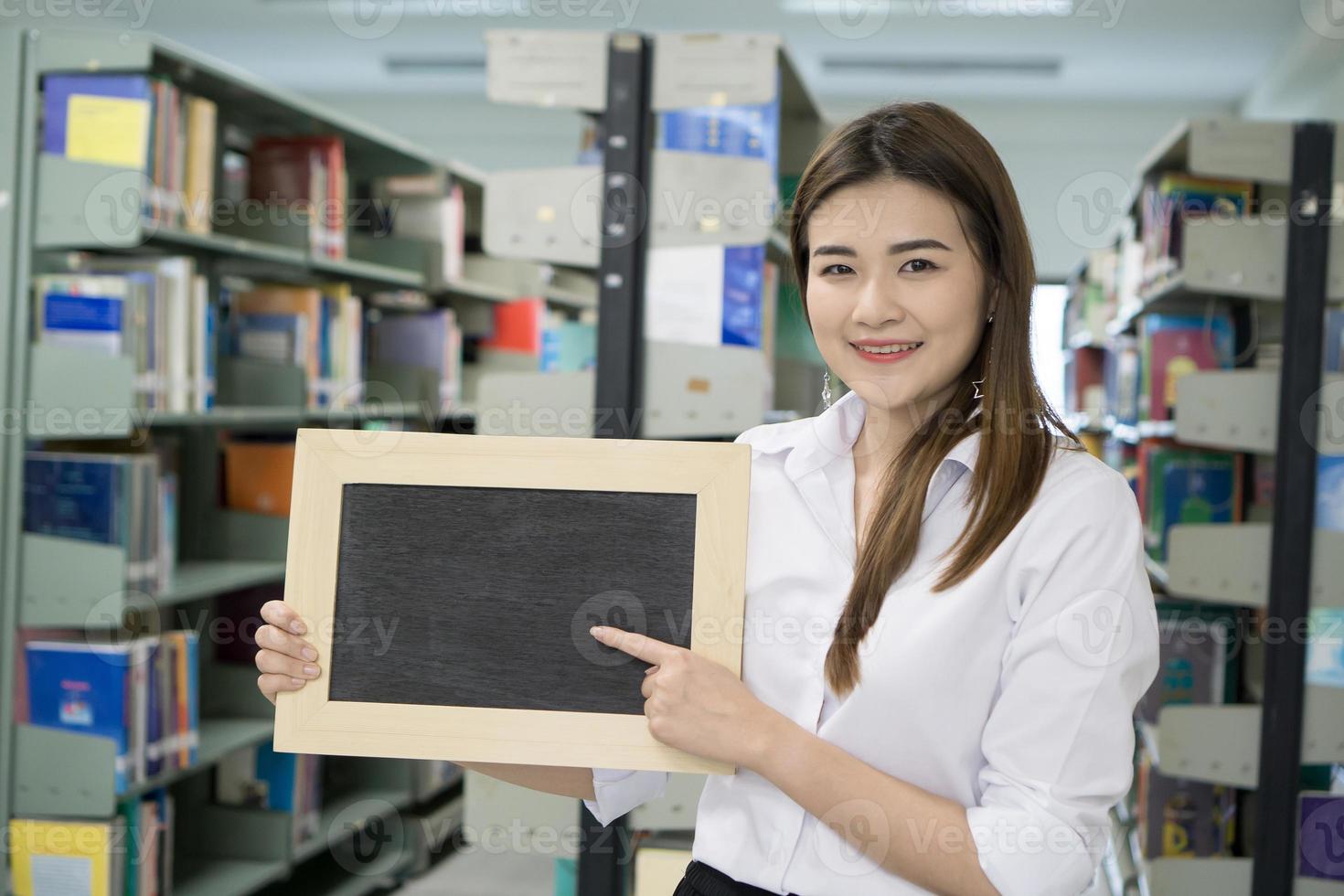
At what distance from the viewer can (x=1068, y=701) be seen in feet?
3.56

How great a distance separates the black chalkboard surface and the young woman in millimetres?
48

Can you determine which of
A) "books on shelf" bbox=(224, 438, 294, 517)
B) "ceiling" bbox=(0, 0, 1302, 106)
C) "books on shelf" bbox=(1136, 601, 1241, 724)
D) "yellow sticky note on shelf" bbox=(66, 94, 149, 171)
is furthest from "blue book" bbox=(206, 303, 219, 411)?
"ceiling" bbox=(0, 0, 1302, 106)

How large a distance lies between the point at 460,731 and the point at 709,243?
155 cm

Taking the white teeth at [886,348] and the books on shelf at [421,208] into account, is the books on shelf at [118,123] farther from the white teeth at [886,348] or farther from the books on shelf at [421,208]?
the white teeth at [886,348]

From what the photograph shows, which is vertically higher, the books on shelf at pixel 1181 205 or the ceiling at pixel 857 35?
the ceiling at pixel 857 35

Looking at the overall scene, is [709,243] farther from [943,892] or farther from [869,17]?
[869,17]

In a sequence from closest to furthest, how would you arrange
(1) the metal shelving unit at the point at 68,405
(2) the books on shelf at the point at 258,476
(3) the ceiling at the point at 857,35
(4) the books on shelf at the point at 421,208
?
(1) the metal shelving unit at the point at 68,405 < (2) the books on shelf at the point at 258,476 < (4) the books on shelf at the point at 421,208 < (3) the ceiling at the point at 857,35

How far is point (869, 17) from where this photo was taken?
21.1ft

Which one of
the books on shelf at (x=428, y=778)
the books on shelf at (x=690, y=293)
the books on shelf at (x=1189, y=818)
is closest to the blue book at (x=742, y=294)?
the books on shelf at (x=690, y=293)

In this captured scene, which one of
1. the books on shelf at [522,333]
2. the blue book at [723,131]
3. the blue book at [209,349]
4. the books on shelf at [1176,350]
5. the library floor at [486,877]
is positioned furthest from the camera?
the books on shelf at [522,333]

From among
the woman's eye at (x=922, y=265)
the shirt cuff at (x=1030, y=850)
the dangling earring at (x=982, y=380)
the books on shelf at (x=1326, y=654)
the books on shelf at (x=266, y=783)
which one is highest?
the woman's eye at (x=922, y=265)

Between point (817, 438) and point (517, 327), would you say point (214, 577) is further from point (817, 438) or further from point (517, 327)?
point (817, 438)

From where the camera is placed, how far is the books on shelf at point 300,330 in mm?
4008

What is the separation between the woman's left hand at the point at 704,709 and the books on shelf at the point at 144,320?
2.34 metres
